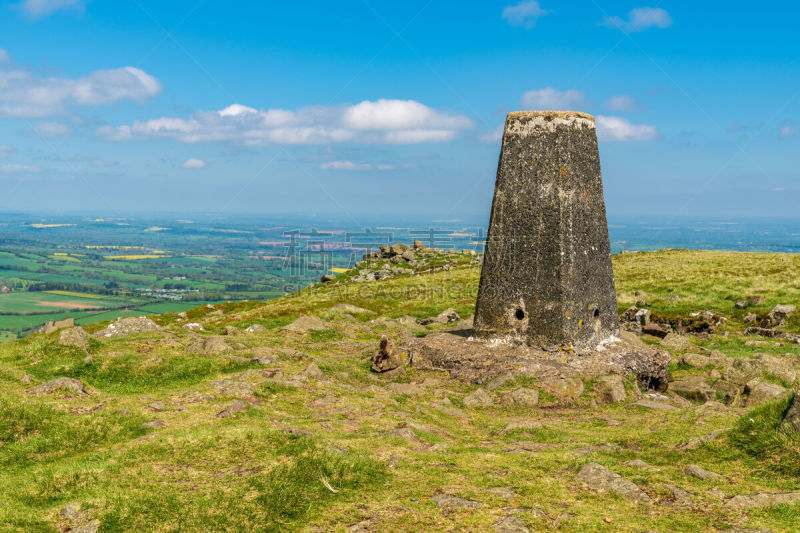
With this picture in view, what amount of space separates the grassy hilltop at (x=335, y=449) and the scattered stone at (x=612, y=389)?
115 millimetres

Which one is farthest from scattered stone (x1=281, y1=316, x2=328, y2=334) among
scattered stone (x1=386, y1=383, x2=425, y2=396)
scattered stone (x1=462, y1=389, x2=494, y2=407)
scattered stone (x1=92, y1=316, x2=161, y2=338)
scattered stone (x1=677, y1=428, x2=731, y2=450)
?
scattered stone (x1=677, y1=428, x2=731, y2=450)

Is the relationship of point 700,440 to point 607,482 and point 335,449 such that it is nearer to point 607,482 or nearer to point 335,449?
point 607,482

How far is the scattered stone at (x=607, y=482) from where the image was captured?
23.3 feet

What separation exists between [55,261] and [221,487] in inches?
8209

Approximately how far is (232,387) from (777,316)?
24796mm

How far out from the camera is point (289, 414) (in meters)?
11.4

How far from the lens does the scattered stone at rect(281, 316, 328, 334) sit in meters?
22.2

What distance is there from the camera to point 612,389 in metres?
13.9

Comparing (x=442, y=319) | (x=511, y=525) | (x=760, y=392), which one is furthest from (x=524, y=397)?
(x=442, y=319)

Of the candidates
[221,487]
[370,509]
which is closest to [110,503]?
[221,487]

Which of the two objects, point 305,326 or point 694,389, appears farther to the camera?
point 305,326

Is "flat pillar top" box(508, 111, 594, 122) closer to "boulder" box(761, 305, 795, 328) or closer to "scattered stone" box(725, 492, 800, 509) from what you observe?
"scattered stone" box(725, 492, 800, 509)

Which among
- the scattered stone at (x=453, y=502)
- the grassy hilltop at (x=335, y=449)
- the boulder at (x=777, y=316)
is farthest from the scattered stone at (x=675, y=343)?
the scattered stone at (x=453, y=502)

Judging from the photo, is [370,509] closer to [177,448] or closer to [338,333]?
[177,448]
